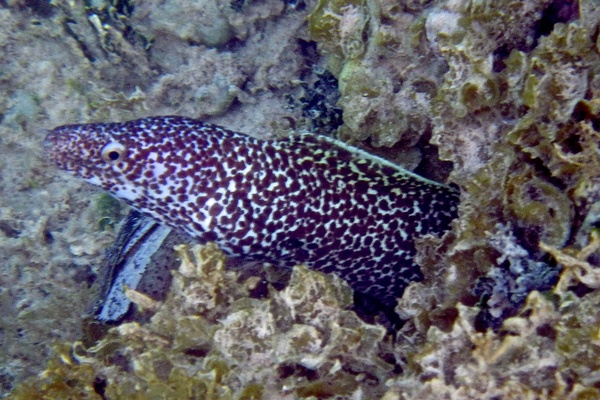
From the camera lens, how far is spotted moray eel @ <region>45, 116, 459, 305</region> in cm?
358

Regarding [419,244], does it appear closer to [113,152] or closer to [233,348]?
[233,348]

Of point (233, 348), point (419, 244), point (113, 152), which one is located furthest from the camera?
point (113, 152)

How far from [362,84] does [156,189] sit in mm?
1965

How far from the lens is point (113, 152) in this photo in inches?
140

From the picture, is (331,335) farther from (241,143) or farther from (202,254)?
(241,143)

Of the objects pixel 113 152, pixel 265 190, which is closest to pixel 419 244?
pixel 265 190

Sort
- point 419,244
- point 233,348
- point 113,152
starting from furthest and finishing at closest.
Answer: point 113,152, point 419,244, point 233,348

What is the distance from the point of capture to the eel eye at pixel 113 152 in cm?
356

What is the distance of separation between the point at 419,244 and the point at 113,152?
2422 mm

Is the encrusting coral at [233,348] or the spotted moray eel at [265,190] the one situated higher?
the spotted moray eel at [265,190]

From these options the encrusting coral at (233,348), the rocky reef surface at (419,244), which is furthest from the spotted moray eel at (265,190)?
the encrusting coral at (233,348)

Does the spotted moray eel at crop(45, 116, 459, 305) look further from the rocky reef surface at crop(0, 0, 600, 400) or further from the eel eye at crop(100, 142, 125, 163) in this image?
the rocky reef surface at crop(0, 0, 600, 400)

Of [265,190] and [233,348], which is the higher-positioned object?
[265,190]

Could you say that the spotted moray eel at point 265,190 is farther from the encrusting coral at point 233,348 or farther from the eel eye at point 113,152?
the encrusting coral at point 233,348
